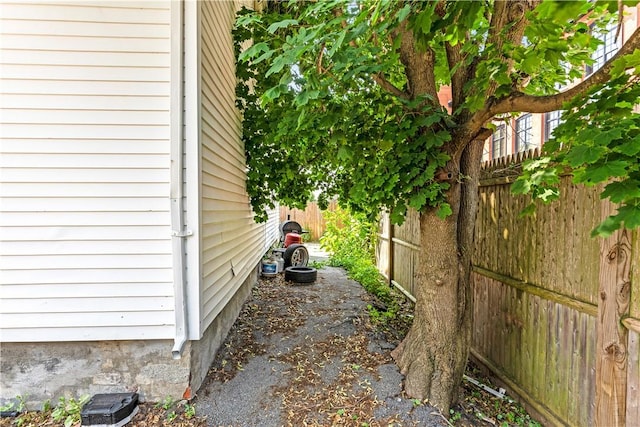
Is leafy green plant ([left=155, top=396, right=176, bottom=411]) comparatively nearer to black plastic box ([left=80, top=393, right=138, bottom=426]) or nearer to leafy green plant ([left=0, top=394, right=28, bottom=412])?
black plastic box ([left=80, top=393, right=138, bottom=426])

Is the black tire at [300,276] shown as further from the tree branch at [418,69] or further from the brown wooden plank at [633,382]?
the brown wooden plank at [633,382]

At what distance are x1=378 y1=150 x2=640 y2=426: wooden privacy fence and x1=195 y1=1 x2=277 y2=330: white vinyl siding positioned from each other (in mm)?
2961

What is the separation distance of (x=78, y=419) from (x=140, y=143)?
220 cm

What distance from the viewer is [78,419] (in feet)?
8.30

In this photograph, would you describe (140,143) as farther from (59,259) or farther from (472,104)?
(472,104)

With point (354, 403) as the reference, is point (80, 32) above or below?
above

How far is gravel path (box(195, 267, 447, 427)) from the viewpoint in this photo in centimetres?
269

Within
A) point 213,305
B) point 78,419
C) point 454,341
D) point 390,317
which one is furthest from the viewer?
point 390,317

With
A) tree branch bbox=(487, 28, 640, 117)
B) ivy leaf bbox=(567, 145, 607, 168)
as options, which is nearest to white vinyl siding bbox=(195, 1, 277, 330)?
tree branch bbox=(487, 28, 640, 117)

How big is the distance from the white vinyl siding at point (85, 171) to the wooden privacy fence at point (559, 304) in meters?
3.18

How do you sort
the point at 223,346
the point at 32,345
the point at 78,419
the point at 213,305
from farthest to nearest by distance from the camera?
the point at 223,346 < the point at 213,305 < the point at 32,345 < the point at 78,419

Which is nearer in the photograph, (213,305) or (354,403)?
(354,403)

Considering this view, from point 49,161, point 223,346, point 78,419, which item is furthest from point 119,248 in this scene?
point 223,346

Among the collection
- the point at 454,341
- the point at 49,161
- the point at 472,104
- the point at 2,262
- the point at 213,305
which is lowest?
the point at 454,341
